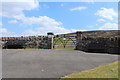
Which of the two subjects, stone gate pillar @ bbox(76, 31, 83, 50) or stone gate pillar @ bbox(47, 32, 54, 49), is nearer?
stone gate pillar @ bbox(76, 31, 83, 50)

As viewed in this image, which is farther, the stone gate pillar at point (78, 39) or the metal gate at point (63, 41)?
the metal gate at point (63, 41)

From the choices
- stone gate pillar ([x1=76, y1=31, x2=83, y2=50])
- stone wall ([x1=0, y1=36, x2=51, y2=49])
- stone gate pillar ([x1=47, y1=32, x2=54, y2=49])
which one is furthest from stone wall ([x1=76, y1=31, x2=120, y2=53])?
stone wall ([x1=0, y1=36, x2=51, y2=49])

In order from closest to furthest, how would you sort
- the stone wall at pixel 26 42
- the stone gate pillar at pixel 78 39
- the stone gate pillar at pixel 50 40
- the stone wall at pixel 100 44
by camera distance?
the stone wall at pixel 100 44 < the stone gate pillar at pixel 78 39 < the stone gate pillar at pixel 50 40 < the stone wall at pixel 26 42

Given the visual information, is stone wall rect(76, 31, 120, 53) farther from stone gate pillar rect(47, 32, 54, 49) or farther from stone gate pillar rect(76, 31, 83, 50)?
stone gate pillar rect(47, 32, 54, 49)

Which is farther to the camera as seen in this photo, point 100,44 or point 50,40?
point 50,40

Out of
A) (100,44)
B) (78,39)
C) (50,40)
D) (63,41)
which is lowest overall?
(100,44)

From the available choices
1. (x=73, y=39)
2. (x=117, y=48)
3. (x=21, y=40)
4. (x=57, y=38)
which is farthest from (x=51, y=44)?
(x=117, y=48)

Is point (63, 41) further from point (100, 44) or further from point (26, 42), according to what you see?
point (100, 44)

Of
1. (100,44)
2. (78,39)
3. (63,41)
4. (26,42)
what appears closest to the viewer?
(100,44)

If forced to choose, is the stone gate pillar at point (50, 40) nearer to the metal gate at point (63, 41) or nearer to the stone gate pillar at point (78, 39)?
the metal gate at point (63, 41)

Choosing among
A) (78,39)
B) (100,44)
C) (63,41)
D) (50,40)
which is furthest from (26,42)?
(100,44)

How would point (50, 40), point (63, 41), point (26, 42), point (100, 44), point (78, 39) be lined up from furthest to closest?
point (26, 42), point (63, 41), point (50, 40), point (78, 39), point (100, 44)

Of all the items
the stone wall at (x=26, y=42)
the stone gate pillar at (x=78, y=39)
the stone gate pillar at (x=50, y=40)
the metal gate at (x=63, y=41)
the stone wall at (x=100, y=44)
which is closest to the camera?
the stone wall at (x=100, y=44)

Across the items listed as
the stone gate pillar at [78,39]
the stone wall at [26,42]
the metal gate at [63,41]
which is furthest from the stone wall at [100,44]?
the stone wall at [26,42]
